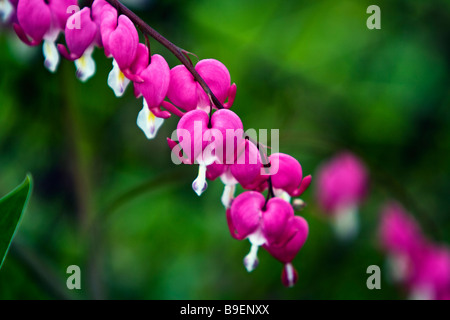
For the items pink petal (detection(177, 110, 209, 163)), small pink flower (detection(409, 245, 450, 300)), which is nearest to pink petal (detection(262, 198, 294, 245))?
pink petal (detection(177, 110, 209, 163))

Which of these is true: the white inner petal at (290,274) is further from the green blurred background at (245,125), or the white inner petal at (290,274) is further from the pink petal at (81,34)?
the green blurred background at (245,125)

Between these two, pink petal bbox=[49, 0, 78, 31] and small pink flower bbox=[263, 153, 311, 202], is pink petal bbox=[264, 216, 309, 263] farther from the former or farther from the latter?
pink petal bbox=[49, 0, 78, 31]

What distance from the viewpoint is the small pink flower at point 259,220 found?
63cm

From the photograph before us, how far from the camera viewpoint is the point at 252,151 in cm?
60

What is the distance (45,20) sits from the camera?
65cm

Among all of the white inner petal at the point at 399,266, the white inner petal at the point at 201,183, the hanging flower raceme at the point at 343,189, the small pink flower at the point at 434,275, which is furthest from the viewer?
the hanging flower raceme at the point at 343,189

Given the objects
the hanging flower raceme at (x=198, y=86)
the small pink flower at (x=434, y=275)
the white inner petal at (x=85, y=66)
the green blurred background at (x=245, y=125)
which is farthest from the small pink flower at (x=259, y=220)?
the small pink flower at (x=434, y=275)

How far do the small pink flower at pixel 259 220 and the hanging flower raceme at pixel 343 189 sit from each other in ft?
3.65

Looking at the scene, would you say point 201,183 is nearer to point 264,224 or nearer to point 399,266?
point 264,224

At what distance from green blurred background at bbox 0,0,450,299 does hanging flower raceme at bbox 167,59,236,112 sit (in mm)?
856

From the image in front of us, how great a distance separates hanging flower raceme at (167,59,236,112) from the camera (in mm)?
626

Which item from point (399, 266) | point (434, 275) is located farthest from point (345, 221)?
point (434, 275)

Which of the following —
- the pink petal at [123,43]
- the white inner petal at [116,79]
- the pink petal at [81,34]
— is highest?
the pink petal at [81,34]

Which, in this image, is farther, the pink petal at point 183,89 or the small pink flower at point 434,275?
the small pink flower at point 434,275
